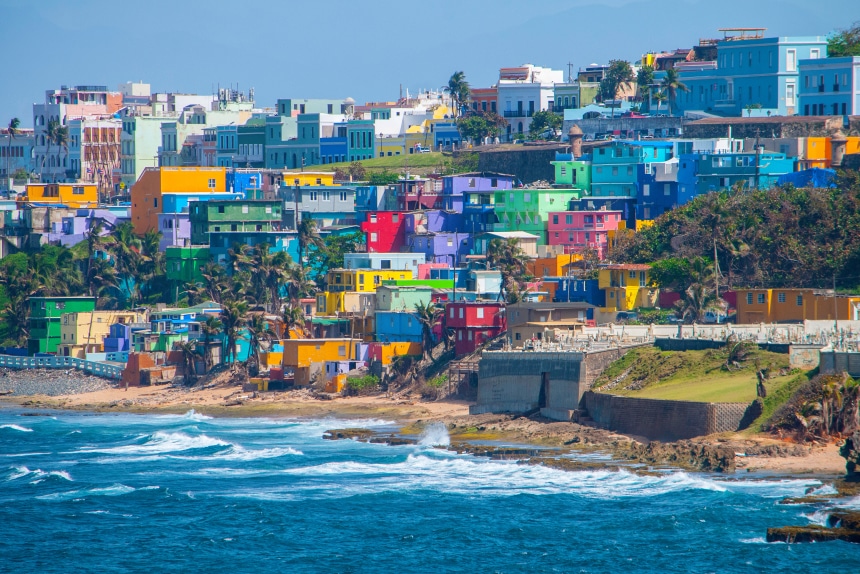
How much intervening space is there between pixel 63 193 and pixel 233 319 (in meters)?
53.7

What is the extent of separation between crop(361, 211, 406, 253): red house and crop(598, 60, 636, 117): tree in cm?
3442

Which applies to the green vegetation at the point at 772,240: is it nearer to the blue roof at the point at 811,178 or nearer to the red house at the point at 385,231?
the blue roof at the point at 811,178

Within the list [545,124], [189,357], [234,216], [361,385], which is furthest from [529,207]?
[361,385]

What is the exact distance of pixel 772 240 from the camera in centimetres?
8900

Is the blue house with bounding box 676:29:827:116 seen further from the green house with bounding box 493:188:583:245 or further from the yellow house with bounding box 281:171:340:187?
the yellow house with bounding box 281:171:340:187

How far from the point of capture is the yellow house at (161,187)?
123000 mm

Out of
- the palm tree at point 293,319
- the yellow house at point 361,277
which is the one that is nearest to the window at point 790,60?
the yellow house at point 361,277

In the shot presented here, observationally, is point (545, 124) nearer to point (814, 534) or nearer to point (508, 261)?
point (508, 261)

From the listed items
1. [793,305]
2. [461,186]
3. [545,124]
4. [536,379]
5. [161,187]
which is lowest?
[536,379]

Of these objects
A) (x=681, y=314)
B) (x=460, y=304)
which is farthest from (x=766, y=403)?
(x=460, y=304)

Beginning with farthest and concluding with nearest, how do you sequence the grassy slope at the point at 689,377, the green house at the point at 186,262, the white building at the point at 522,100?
the white building at the point at 522,100 < the green house at the point at 186,262 < the grassy slope at the point at 689,377

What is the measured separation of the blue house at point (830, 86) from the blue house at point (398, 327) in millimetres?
40016

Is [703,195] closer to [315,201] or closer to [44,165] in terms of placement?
[315,201]

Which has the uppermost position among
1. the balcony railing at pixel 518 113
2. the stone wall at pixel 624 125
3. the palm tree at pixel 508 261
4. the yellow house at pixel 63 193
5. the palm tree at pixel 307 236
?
the balcony railing at pixel 518 113
